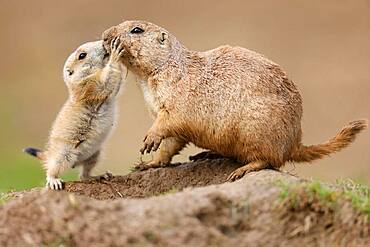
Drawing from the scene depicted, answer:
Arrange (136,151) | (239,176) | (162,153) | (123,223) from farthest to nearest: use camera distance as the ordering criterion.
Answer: (136,151), (162,153), (239,176), (123,223)

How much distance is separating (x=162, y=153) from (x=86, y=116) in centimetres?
76

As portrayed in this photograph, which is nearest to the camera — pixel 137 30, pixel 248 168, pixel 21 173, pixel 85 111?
pixel 248 168

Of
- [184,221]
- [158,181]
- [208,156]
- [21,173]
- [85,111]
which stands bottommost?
[184,221]

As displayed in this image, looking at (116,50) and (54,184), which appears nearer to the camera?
(54,184)

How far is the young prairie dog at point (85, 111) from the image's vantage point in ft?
26.3

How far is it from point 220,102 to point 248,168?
57 cm

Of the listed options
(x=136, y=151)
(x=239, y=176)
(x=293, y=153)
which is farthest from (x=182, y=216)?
(x=136, y=151)

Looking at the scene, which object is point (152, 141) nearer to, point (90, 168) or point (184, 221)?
point (90, 168)

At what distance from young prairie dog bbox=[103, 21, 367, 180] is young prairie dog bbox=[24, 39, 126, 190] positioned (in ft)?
0.61

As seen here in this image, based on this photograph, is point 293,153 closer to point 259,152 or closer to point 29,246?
point 259,152

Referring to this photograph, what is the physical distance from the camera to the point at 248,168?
7.74 metres

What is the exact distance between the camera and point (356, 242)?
6102 millimetres

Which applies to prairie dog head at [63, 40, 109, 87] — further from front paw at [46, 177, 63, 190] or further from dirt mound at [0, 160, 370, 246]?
dirt mound at [0, 160, 370, 246]

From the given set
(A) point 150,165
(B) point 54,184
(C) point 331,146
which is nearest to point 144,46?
(A) point 150,165
